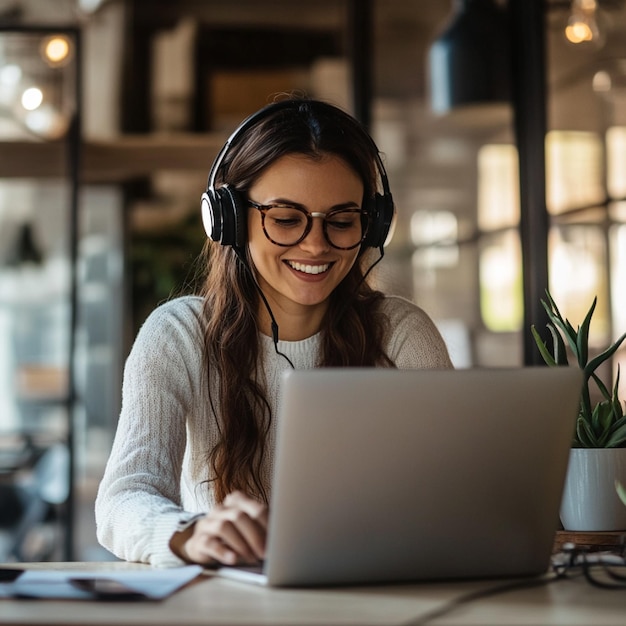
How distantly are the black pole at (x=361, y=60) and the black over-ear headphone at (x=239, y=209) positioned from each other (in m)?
2.21

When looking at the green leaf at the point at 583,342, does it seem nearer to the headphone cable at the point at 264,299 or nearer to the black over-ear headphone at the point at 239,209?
the black over-ear headphone at the point at 239,209

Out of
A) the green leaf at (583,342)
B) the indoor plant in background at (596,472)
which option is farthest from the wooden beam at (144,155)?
the indoor plant in background at (596,472)

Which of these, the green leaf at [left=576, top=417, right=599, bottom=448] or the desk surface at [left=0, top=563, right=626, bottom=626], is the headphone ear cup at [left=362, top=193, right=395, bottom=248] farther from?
the desk surface at [left=0, top=563, right=626, bottom=626]

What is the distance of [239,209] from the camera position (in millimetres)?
1807

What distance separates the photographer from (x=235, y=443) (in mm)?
1807

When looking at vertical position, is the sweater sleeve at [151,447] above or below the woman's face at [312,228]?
below

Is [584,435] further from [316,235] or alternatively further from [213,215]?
[213,215]

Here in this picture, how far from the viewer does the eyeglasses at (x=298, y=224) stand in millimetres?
1805

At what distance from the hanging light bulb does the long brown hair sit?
6.26 feet

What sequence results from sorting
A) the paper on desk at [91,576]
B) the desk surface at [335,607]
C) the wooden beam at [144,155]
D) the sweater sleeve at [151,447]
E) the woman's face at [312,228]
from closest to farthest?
the desk surface at [335,607] < the paper on desk at [91,576] < the sweater sleeve at [151,447] < the woman's face at [312,228] < the wooden beam at [144,155]

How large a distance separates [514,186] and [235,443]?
3053mm

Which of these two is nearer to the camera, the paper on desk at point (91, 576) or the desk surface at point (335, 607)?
the desk surface at point (335, 607)

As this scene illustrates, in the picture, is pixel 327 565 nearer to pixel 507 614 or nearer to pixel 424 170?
pixel 507 614

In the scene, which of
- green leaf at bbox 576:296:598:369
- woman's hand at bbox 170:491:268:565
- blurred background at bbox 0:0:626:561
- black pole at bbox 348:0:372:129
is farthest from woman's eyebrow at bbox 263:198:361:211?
black pole at bbox 348:0:372:129
